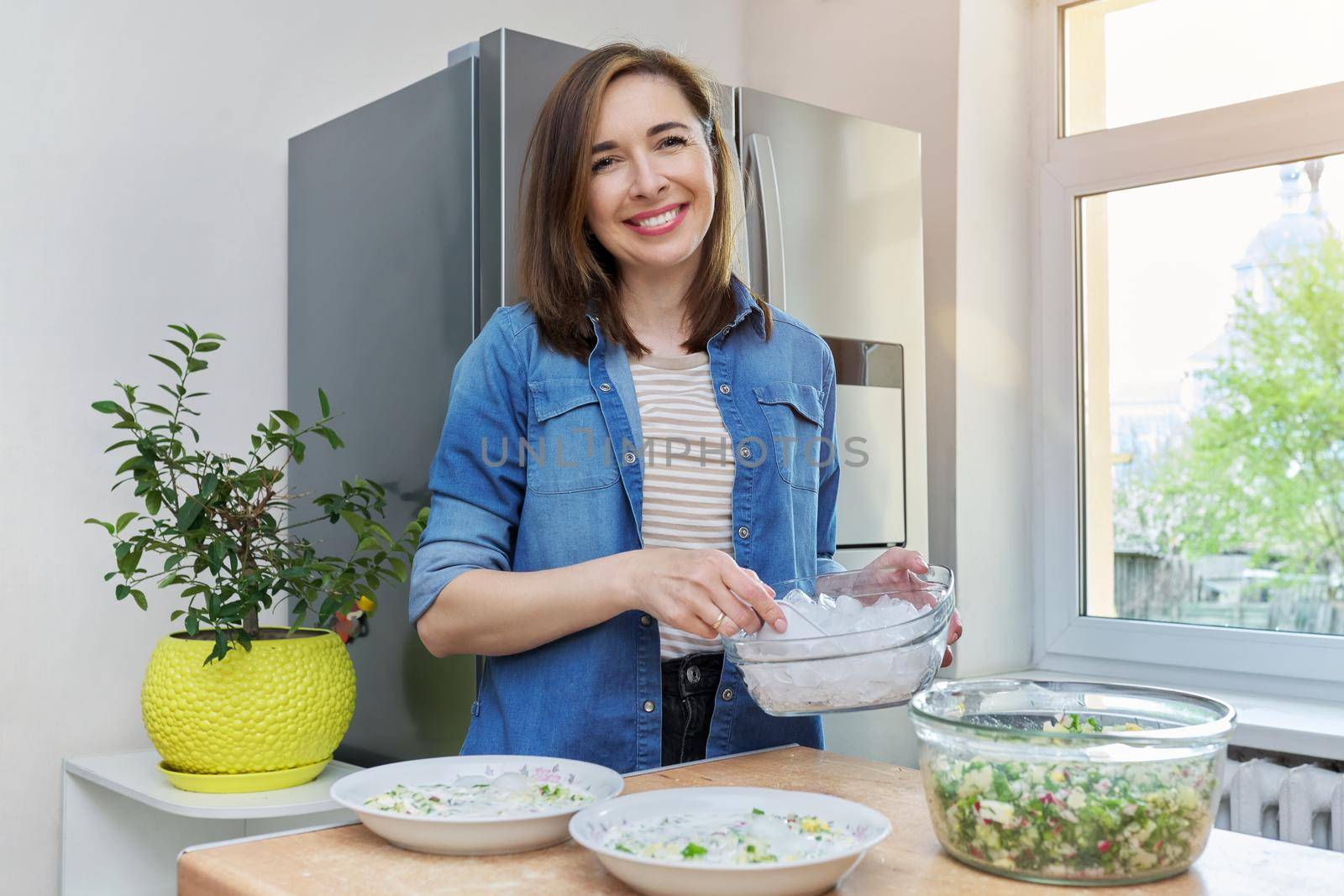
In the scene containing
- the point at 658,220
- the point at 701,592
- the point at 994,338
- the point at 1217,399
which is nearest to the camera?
the point at 701,592

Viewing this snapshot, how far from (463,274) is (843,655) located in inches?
39.2

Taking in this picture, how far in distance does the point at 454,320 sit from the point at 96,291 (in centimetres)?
61

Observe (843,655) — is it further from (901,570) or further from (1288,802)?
(1288,802)

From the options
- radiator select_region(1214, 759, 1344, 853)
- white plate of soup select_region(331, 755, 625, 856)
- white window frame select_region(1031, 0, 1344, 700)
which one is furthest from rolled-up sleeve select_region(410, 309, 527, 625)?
white window frame select_region(1031, 0, 1344, 700)

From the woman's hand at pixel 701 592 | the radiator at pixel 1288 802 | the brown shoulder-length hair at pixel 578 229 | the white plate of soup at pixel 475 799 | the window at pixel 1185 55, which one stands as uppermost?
the window at pixel 1185 55

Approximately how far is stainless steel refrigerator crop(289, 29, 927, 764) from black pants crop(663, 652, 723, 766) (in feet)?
1.68

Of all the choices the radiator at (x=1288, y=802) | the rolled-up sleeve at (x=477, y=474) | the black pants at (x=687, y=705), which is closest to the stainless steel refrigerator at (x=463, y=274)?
the rolled-up sleeve at (x=477, y=474)

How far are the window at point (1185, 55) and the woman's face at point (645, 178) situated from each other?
1529 millimetres

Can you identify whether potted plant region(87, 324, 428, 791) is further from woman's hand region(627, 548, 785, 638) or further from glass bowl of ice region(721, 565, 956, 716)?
glass bowl of ice region(721, 565, 956, 716)

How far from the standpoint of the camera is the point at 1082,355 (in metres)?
2.59

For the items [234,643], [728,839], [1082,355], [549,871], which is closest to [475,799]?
[549,871]

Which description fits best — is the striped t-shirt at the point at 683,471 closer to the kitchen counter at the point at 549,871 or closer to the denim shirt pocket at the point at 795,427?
the denim shirt pocket at the point at 795,427

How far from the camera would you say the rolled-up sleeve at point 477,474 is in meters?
1.16

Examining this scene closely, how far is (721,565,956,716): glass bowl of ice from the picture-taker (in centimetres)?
86
